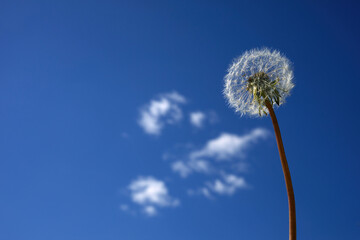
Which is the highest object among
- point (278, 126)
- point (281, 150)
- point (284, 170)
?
point (278, 126)

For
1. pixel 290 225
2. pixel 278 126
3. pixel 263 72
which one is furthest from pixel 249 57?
pixel 290 225

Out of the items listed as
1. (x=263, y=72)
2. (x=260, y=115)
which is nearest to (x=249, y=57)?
(x=263, y=72)

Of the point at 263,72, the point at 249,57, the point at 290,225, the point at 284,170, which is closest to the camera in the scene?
the point at 290,225

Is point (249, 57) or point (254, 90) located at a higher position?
point (249, 57)

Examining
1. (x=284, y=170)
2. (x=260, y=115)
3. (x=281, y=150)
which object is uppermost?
(x=260, y=115)

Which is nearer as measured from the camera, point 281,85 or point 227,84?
point 281,85

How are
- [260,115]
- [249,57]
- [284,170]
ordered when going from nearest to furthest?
[284,170]
[260,115]
[249,57]

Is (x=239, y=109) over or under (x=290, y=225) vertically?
over

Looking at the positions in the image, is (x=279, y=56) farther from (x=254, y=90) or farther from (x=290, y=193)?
(x=290, y=193)

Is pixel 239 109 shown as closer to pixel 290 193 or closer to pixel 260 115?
pixel 260 115
